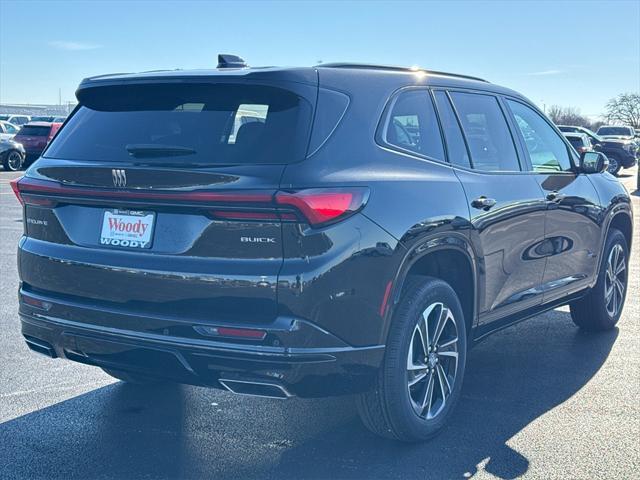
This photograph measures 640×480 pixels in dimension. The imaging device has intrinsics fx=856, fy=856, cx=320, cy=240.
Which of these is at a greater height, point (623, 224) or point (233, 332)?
point (233, 332)

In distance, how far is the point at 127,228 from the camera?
12.1ft

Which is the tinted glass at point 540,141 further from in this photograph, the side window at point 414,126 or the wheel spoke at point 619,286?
the wheel spoke at point 619,286

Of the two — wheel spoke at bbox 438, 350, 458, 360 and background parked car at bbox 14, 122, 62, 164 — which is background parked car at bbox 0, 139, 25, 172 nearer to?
background parked car at bbox 14, 122, 62, 164

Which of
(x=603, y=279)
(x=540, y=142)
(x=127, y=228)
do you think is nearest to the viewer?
(x=127, y=228)

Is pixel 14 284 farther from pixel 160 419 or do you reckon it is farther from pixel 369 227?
pixel 369 227

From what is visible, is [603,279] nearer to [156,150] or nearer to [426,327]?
[426,327]

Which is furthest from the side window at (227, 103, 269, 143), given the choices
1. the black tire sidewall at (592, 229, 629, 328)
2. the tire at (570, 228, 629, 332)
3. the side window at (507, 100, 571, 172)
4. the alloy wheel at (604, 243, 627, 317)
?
the alloy wheel at (604, 243, 627, 317)

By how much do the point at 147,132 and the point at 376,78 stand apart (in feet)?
3.70

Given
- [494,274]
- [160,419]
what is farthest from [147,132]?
[494,274]

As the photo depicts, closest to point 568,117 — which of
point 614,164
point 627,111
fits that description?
point 627,111

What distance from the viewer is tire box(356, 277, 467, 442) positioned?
12.9ft

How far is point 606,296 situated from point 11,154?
24.0m

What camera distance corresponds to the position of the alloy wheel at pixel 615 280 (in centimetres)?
669

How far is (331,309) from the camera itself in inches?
139
